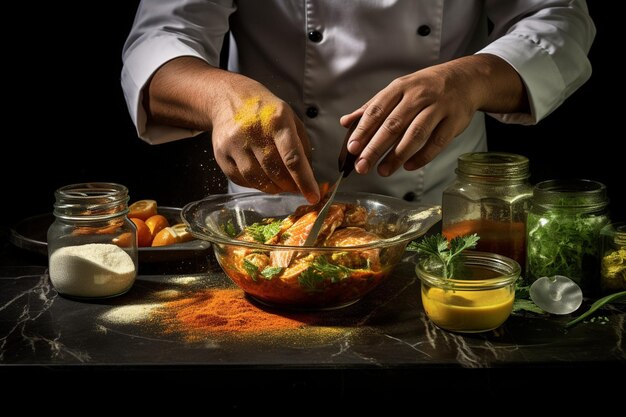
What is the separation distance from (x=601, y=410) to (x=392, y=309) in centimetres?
40

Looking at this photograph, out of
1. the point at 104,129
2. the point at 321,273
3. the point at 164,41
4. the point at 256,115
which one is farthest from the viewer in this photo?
the point at 104,129

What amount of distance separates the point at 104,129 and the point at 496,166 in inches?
60.6

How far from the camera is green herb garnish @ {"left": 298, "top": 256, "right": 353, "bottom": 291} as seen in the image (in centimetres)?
144

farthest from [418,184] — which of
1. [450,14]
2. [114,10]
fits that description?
[114,10]

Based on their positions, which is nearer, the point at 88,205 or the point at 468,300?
the point at 468,300

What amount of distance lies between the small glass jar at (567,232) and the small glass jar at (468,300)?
137 mm

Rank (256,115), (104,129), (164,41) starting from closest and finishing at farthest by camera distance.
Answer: (256,115), (164,41), (104,129)

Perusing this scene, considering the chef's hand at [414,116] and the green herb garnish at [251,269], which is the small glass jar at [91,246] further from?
the chef's hand at [414,116]

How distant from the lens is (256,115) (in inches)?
60.9

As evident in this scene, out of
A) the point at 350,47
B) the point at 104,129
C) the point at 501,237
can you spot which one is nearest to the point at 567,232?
the point at 501,237

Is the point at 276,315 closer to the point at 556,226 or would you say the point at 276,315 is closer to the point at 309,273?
the point at 309,273

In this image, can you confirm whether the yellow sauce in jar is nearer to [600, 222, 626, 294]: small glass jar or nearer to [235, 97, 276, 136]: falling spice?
[600, 222, 626, 294]: small glass jar

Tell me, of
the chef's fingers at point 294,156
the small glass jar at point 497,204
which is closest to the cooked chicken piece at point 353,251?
the chef's fingers at point 294,156

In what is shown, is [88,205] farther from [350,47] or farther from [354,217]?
[350,47]
